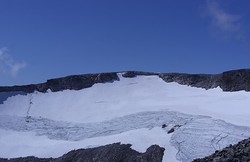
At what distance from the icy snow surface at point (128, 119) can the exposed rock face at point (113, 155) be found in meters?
0.74

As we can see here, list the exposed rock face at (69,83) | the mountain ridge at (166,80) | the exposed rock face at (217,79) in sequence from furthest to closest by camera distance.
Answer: the exposed rock face at (69,83) → the mountain ridge at (166,80) → the exposed rock face at (217,79)

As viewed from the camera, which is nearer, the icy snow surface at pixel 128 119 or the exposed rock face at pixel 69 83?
the icy snow surface at pixel 128 119

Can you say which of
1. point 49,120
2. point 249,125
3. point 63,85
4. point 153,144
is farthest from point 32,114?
point 249,125

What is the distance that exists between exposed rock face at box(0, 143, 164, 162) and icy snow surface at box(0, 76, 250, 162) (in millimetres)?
735

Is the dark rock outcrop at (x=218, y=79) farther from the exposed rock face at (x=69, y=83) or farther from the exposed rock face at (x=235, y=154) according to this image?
the exposed rock face at (x=235, y=154)

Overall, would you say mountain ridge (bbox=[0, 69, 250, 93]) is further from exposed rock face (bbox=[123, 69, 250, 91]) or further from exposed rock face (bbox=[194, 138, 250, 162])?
exposed rock face (bbox=[194, 138, 250, 162])

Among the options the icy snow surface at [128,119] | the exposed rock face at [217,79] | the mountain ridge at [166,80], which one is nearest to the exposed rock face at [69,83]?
the mountain ridge at [166,80]

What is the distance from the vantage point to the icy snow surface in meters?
38.3

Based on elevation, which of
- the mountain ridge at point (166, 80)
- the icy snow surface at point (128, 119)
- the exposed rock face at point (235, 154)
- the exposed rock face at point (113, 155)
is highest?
the mountain ridge at point (166, 80)

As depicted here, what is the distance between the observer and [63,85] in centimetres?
6500

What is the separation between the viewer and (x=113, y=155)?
3750 centimetres

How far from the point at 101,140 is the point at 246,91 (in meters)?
17.5

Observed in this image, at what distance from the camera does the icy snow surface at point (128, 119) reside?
3831 centimetres

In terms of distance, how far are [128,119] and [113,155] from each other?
10.9m
